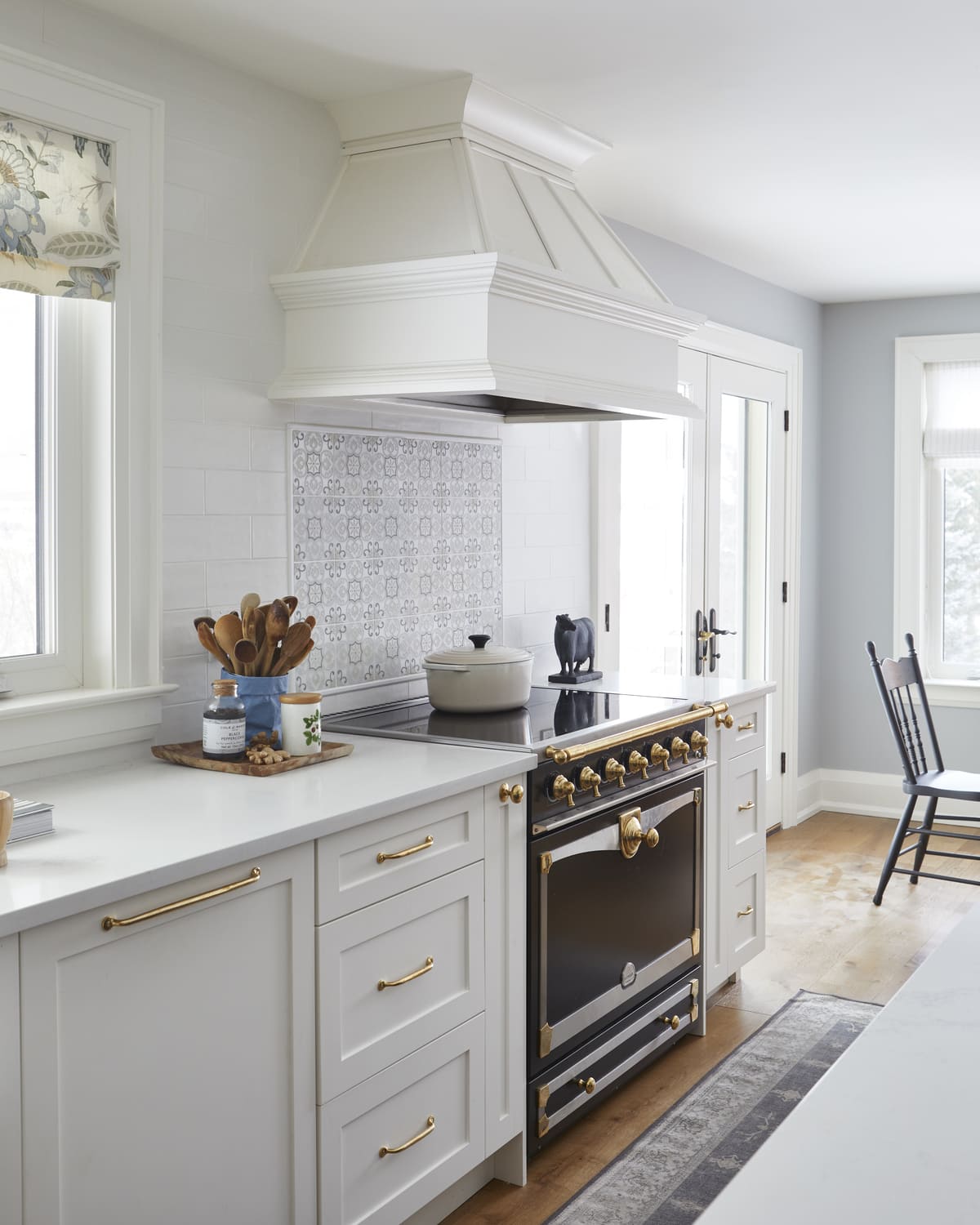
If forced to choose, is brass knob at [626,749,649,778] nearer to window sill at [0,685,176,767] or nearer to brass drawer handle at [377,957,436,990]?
brass drawer handle at [377,957,436,990]

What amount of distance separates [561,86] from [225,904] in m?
2.06

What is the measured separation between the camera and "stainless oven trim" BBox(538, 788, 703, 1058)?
2.62 metres

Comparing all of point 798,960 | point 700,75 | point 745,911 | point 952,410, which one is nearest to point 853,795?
point 952,410

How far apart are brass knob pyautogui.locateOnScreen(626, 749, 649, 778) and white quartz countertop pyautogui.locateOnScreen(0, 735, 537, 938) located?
459 mm

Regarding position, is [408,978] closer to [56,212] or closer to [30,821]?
[30,821]

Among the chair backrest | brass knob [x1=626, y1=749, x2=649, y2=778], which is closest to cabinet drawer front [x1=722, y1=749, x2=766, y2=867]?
brass knob [x1=626, y1=749, x2=649, y2=778]

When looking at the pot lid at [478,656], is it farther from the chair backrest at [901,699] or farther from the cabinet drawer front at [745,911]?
the chair backrest at [901,699]

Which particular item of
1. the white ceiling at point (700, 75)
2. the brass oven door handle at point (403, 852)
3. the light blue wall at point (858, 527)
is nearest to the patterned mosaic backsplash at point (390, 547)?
the brass oven door handle at point (403, 852)

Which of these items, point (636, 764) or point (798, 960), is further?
point (798, 960)

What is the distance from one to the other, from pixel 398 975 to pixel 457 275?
4.75ft

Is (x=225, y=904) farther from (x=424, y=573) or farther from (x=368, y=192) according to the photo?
(x=368, y=192)

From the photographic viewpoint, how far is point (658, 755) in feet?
9.98

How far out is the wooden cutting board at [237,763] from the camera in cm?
235

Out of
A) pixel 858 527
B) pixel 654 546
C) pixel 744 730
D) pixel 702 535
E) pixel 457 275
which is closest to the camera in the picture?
pixel 457 275
